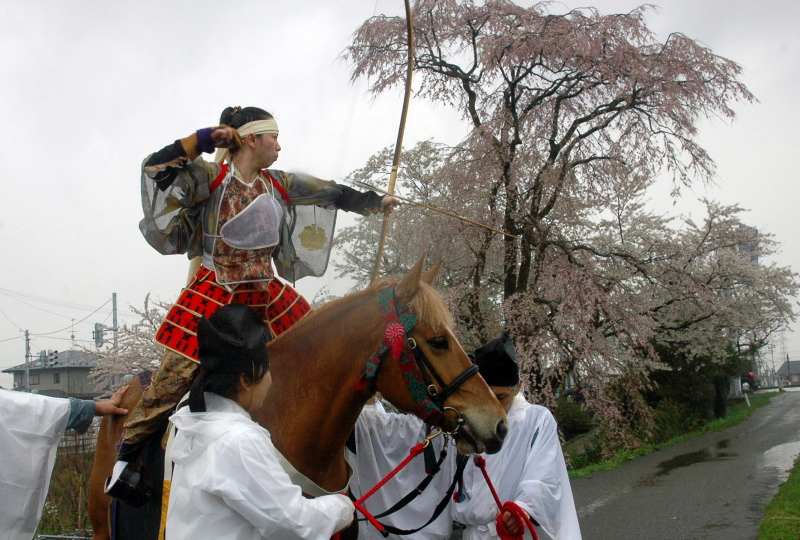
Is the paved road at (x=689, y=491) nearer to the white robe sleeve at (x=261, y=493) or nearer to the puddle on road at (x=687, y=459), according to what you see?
the puddle on road at (x=687, y=459)

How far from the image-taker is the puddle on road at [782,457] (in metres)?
10.9

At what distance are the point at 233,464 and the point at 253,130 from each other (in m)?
1.83

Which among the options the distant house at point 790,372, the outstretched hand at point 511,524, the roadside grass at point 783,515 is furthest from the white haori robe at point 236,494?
the distant house at point 790,372

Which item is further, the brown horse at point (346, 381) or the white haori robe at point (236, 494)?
the brown horse at point (346, 381)

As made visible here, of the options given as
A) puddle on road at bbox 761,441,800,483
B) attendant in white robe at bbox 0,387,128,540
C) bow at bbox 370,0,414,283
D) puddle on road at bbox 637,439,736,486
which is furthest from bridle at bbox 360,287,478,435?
puddle on road at bbox 761,441,800,483

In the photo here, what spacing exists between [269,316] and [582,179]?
10.7 m

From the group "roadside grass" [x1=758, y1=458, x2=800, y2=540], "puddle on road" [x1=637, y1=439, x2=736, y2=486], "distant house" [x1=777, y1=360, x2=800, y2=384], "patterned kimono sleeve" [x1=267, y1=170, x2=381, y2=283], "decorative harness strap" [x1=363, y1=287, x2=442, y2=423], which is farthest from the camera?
"distant house" [x1=777, y1=360, x2=800, y2=384]

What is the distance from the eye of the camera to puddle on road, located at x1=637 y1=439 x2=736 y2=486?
11263 mm

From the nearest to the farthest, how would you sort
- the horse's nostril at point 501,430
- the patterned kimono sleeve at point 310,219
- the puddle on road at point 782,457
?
the horse's nostril at point 501,430
the patterned kimono sleeve at point 310,219
the puddle on road at point 782,457

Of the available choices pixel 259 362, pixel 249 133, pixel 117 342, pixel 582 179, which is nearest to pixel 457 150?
pixel 582 179

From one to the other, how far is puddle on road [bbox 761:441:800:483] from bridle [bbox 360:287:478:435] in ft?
32.3

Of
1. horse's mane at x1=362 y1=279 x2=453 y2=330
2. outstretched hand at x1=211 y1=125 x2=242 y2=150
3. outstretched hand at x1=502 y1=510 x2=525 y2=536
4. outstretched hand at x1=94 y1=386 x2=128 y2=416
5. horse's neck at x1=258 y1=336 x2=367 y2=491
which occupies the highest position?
outstretched hand at x1=211 y1=125 x2=242 y2=150

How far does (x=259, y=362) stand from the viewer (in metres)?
2.18

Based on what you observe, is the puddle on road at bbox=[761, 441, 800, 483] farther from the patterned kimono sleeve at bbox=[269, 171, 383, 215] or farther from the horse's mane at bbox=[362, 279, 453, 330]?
the horse's mane at bbox=[362, 279, 453, 330]
